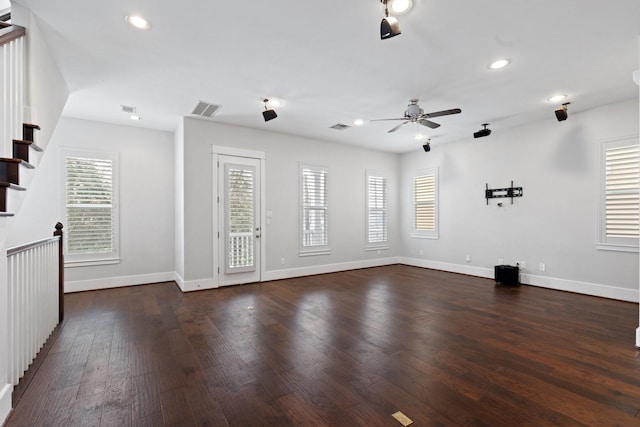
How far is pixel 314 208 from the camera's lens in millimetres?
6645

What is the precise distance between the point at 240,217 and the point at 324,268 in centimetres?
225

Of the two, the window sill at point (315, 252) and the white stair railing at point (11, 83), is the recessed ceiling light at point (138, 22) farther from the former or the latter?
the window sill at point (315, 252)

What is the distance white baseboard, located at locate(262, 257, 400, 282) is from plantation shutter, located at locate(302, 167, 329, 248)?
52cm

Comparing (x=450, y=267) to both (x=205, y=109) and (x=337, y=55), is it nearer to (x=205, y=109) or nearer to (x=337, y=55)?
(x=337, y=55)

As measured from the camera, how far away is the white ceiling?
253 centimetres

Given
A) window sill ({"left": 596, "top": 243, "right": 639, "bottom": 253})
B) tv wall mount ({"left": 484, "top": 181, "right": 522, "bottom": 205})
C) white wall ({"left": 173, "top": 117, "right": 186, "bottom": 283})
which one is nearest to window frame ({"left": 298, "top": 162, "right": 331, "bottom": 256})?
white wall ({"left": 173, "top": 117, "right": 186, "bottom": 283})

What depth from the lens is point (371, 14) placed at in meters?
2.55

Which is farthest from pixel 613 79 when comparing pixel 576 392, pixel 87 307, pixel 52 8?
pixel 87 307

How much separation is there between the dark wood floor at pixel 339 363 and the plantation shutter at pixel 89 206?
40.6 inches

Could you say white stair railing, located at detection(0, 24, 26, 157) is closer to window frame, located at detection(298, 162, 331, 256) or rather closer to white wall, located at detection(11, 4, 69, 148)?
white wall, located at detection(11, 4, 69, 148)

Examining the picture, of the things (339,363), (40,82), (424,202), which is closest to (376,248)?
(424,202)

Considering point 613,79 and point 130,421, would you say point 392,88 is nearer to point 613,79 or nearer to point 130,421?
point 613,79

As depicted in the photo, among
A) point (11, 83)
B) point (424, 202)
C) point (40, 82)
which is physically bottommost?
point (424, 202)

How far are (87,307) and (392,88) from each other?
17.1 feet
